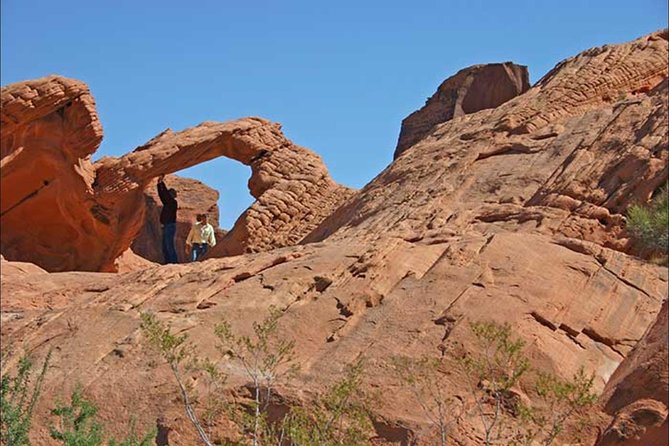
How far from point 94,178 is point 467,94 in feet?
31.6

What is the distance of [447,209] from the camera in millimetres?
15531

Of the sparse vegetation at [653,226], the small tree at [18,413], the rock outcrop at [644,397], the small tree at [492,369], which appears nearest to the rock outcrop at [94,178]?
the small tree at [18,413]

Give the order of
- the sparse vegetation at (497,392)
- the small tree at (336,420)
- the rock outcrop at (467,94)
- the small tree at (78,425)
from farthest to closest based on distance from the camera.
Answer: the rock outcrop at (467,94) < the small tree at (78,425) < the sparse vegetation at (497,392) < the small tree at (336,420)

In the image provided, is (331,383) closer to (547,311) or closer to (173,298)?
(547,311)

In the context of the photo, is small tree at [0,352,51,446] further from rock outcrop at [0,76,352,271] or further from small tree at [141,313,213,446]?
rock outcrop at [0,76,352,271]

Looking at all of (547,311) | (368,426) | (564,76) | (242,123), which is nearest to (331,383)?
(368,426)

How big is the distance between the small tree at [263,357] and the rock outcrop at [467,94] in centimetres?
1409

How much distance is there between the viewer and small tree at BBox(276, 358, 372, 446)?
32.4 feet

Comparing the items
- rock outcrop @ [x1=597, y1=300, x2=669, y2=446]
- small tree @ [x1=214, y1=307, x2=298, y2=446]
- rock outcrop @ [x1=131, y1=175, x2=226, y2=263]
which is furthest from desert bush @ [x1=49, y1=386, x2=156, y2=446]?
rock outcrop @ [x1=131, y1=175, x2=226, y2=263]

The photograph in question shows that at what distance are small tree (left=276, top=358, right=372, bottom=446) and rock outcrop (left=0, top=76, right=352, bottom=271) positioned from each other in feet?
33.1

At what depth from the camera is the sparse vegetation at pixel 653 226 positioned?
1112cm

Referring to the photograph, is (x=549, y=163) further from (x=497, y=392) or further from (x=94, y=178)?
(x=94, y=178)

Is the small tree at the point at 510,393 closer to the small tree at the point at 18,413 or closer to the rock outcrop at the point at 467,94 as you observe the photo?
the small tree at the point at 18,413

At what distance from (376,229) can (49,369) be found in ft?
15.8
